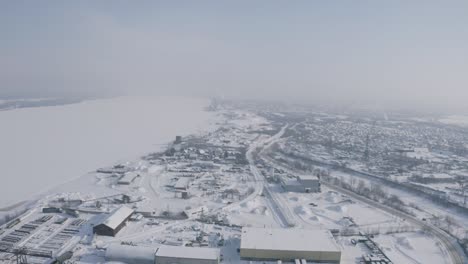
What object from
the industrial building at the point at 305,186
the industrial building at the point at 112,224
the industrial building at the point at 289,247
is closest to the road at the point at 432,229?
the industrial building at the point at 305,186

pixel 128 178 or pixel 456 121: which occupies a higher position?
pixel 456 121

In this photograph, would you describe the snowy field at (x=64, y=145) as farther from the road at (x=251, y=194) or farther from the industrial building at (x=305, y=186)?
the industrial building at (x=305, y=186)

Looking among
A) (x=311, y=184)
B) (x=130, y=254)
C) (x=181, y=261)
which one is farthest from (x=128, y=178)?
(x=311, y=184)

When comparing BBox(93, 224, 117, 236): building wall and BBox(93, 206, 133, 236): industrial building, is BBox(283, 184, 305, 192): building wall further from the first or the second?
BBox(93, 224, 117, 236): building wall

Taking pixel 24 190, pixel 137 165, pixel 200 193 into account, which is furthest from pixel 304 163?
pixel 24 190

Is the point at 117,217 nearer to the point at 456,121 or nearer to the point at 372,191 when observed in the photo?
the point at 372,191

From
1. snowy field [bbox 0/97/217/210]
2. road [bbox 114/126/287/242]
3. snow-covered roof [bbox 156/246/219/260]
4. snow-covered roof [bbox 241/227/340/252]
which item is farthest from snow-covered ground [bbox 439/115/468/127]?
snow-covered roof [bbox 156/246/219/260]
